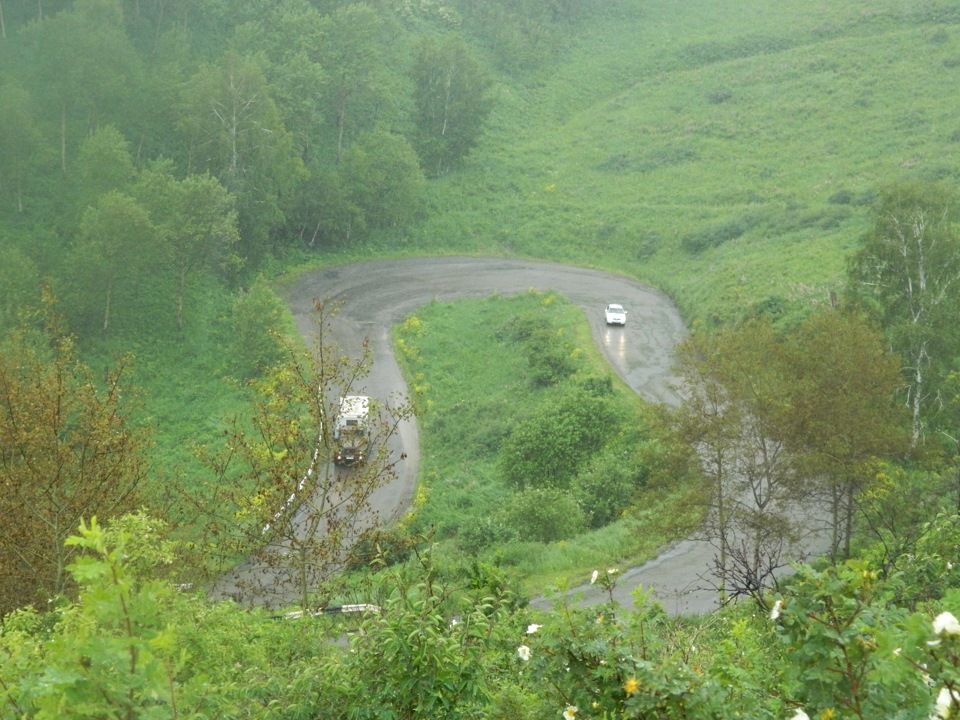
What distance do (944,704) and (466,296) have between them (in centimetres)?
4435

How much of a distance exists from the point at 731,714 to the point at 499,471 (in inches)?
991

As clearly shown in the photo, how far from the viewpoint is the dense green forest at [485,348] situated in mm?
6188

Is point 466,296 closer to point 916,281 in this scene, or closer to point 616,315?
point 616,315

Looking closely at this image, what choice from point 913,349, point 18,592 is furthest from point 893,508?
point 18,592

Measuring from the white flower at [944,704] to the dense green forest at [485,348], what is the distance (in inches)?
0.7

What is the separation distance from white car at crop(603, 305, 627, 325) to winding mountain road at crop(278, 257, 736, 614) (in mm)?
405

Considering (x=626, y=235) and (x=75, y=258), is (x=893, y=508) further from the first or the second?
(x=626, y=235)

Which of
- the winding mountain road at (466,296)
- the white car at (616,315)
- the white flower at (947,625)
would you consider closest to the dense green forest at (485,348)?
the white flower at (947,625)

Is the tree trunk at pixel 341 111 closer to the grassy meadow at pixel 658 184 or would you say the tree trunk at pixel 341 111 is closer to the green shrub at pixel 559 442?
the grassy meadow at pixel 658 184

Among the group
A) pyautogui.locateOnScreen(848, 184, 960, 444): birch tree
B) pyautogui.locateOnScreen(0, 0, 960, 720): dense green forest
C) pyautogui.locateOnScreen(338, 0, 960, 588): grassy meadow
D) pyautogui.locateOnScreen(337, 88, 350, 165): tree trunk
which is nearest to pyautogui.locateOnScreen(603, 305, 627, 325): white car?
pyautogui.locateOnScreen(338, 0, 960, 588): grassy meadow

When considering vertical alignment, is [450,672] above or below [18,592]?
above

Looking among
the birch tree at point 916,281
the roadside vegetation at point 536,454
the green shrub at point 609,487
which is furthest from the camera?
the green shrub at point 609,487

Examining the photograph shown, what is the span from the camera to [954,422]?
21.6 m

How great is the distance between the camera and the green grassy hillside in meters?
47.4
